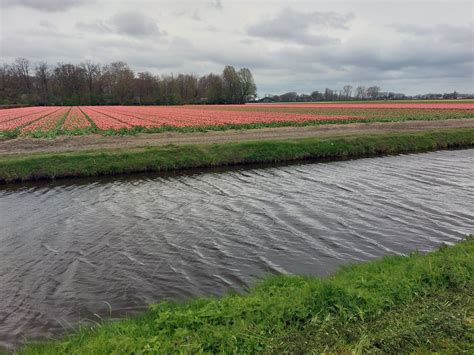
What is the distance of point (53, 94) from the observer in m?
120

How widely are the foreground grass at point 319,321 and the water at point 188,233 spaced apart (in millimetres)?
1394

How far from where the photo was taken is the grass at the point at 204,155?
63.7 feet

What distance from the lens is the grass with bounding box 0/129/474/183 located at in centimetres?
1942

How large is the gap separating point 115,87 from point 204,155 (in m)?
115

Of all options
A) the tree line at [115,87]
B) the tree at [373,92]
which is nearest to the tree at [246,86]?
the tree line at [115,87]

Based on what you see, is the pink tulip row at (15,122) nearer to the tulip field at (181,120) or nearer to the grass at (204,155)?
the tulip field at (181,120)

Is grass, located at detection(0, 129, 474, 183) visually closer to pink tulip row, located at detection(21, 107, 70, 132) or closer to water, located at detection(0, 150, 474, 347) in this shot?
water, located at detection(0, 150, 474, 347)

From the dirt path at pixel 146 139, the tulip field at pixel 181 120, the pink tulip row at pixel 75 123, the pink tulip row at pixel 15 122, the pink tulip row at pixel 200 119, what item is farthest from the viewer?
the pink tulip row at pixel 200 119

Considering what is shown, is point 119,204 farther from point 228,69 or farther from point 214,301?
point 228,69

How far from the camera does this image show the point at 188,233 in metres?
11.0

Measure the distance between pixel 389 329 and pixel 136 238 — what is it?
7766 mm

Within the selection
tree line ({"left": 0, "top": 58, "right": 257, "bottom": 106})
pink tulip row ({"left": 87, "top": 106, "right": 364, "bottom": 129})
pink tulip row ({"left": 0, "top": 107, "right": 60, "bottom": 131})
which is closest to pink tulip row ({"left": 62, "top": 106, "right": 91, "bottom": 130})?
pink tulip row ({"left": 87, "top": 106, "right": 364, "bottom": 129})

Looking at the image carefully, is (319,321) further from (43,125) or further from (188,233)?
(43,125)

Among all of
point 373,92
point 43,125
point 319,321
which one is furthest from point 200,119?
point 373,92
